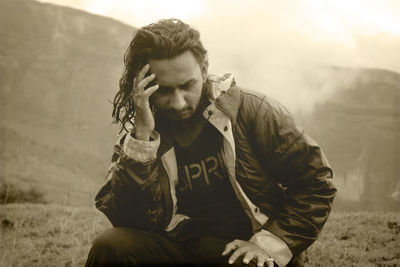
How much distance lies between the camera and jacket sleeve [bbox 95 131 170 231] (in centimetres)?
186

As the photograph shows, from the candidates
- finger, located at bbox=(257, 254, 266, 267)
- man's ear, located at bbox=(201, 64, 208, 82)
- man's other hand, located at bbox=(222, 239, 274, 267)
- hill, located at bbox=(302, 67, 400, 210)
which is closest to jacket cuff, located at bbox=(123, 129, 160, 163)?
man's ear, located at bbox=(201, 64, 208, 82)

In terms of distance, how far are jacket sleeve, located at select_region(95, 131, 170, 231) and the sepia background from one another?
131 centimetres

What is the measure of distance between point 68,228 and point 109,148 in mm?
6165

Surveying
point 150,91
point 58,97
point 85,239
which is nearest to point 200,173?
point 150,91

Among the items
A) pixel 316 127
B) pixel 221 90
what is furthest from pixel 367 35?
pixel 221 90

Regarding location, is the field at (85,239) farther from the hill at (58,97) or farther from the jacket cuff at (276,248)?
the hill at (58,97)

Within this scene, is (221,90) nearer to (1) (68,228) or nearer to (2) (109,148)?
(1) (68,228)

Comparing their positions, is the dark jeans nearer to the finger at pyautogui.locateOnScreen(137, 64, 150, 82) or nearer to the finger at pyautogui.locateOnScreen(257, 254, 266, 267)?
the finger at pyautogui.locateOnScreen(257, 254, 266, 267)

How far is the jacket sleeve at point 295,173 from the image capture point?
1796 mm

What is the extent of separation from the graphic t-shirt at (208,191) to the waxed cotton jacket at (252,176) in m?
0.07

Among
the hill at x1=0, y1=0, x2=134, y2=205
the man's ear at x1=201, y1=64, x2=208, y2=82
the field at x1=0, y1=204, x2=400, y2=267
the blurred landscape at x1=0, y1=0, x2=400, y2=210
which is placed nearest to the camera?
the man's ear at x1=201, y1=64, x2=208, y2=82

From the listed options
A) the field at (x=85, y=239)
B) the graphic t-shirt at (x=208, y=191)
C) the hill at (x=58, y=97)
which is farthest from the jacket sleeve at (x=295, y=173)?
the hill at (x=58, y=97)

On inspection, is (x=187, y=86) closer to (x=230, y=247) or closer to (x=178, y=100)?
(x=178, y=100)

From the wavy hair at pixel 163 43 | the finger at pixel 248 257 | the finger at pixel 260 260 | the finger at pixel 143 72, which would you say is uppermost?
the wavy hair at pixel 163 43
